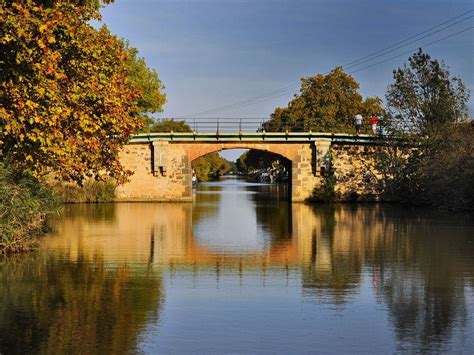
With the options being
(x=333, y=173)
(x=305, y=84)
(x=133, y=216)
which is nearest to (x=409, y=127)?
(x=333, y=173)

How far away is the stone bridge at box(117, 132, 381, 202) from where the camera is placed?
51594 millimetres

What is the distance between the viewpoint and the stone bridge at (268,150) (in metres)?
51.6

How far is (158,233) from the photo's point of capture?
28219 mm

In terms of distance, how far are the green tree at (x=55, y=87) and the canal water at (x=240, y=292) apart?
2820 mm

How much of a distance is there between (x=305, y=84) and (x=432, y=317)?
7005 centimetres

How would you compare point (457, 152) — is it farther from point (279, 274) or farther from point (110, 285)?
point (110, 285)

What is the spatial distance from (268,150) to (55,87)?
3651 cm

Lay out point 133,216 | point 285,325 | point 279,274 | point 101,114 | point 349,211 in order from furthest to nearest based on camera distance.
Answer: point 349,211 < point 133,216 < point 101,114 < point 279,274 < point 285,325

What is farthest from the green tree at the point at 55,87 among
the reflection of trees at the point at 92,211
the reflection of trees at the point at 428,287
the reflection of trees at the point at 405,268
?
the reflection of trees at the point at 92,211

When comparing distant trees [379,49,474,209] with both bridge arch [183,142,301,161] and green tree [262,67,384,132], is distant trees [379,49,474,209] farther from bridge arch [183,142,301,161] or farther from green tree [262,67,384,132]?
green tree [262,67,384,132]

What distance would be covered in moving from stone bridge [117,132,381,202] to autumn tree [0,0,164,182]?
94.6 feet

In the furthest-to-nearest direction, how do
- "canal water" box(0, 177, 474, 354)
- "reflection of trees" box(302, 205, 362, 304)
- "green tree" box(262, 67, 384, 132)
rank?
"green tree" box(262, 67, 384, 132)
"reflection of trees" box(302, 205, 362, 304)
"canal water" box(0, 177, 474, 354)

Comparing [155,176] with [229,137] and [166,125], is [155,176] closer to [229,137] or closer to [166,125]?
[229,137]

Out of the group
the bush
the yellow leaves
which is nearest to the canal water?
the bush
